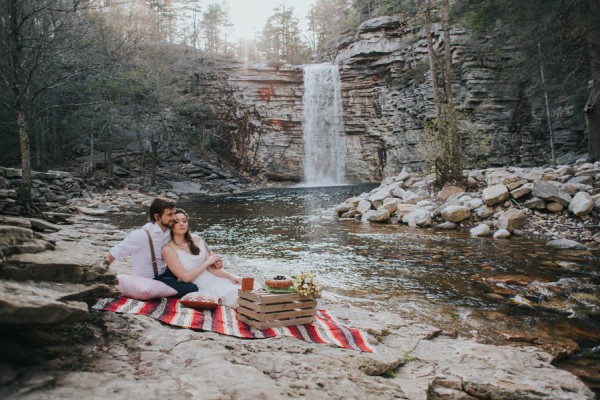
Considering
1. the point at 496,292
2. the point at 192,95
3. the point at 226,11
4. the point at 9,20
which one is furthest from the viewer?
the point at 226,11

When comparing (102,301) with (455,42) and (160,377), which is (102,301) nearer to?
(160,377)

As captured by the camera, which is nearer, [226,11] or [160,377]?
[160,377]

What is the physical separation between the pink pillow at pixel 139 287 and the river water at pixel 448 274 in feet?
7.66

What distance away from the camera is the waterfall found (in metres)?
35.1

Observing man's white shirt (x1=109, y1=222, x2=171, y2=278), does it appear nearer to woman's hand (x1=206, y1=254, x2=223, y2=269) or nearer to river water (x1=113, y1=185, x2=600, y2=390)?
woman's hand (x1=206, y1=254, x2=223, y2=269)

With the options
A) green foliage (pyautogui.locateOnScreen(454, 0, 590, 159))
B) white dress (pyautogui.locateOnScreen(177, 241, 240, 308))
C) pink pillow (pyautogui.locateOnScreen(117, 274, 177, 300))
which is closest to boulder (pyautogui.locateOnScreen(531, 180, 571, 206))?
green foliage (pyautogui.locateOnScreen(454, 0, 590, 159))

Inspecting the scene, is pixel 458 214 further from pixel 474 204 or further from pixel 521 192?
pixel 521 192

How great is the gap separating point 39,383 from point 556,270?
7283 millimetres

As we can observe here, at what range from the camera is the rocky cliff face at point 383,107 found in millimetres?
26719

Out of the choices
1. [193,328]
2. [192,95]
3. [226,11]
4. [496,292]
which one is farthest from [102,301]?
[226,11]

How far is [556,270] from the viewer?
656 cm

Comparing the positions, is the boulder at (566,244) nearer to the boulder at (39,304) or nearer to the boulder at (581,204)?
the boulder at (581,204)

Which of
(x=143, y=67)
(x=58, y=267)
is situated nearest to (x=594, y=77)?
(x=58, y=267)

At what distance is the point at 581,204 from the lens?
9.50m
